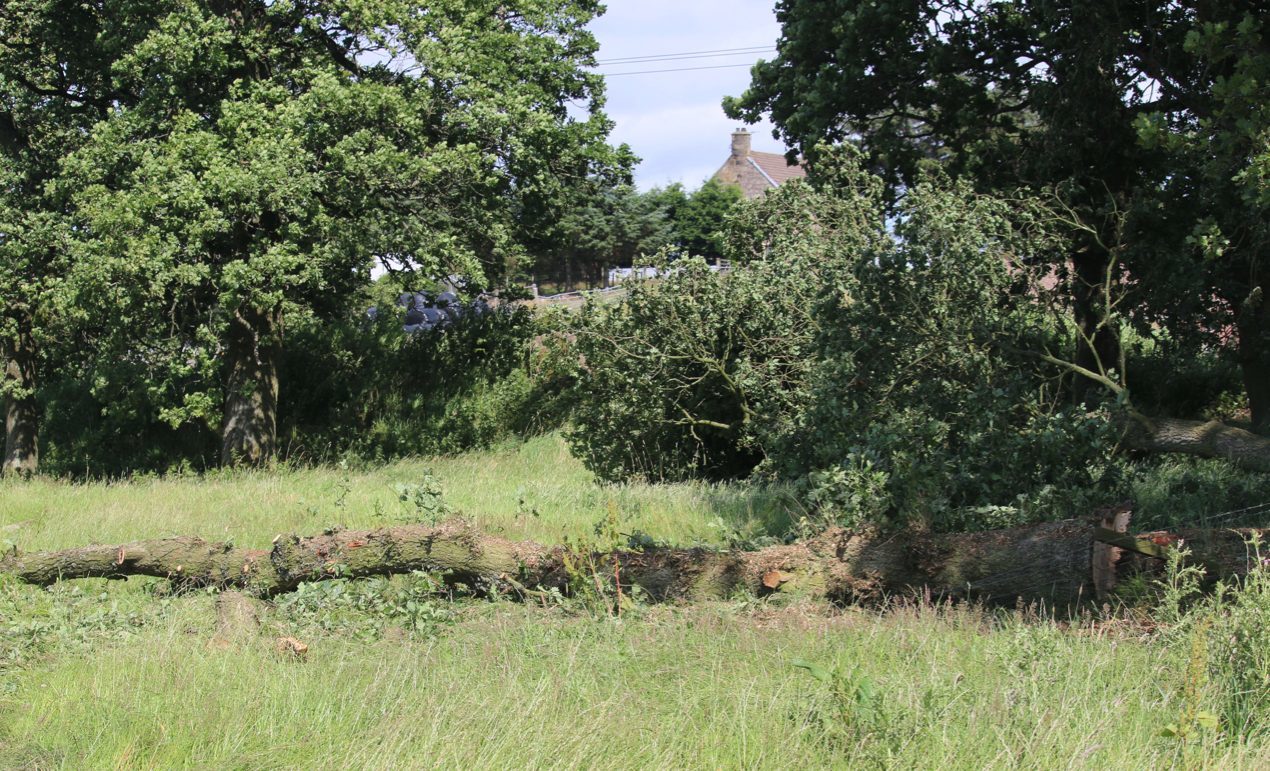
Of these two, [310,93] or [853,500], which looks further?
[310,93]

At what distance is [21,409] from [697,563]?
58.1 feet

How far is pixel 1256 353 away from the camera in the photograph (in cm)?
1426

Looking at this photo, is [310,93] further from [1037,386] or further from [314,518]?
[1037,386]

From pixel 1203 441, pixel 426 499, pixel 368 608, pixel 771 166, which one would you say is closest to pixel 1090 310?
pixel 1203 441

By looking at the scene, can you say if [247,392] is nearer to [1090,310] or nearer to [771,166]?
[1090,310]

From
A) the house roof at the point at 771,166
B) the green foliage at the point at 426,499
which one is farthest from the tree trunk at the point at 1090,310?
the house roof at the point at 771,166

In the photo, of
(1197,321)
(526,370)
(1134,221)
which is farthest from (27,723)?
(526,370)

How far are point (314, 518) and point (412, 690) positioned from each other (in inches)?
248

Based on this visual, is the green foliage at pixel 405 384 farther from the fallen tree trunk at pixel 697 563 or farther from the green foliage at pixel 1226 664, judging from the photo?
the green foliage at pixel 1226 664

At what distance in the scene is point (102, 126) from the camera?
16.2m

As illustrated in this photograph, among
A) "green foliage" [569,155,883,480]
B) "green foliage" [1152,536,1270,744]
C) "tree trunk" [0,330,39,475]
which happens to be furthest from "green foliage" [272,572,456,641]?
"tree trunk" [0,330,39,475]

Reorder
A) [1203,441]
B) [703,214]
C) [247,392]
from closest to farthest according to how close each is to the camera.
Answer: [1203,441] → [247,392] → [703,214]

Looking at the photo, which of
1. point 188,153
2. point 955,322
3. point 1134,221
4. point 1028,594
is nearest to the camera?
point 1028,594

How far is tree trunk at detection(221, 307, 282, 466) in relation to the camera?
18500mm
